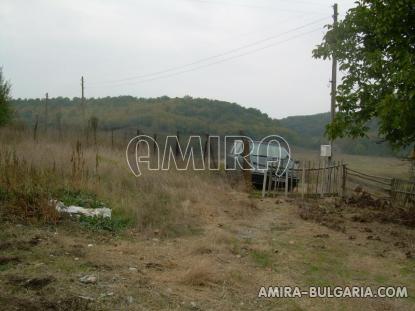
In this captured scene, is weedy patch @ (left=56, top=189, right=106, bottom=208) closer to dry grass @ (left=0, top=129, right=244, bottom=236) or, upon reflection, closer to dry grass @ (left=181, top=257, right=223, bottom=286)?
dry grass @ (left=0, top=129, right=244, bottom=236)

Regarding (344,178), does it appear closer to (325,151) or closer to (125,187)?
(325,151)

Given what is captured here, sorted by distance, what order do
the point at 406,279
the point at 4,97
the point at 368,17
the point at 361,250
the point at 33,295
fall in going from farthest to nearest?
the point at 4,97
the point at 368,17
the point at 361,250
the point at 406,279
the point at 33,295

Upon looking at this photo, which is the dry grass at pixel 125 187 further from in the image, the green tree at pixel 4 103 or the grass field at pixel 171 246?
the green tree at pixel 4 103

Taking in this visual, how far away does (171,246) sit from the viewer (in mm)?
6434

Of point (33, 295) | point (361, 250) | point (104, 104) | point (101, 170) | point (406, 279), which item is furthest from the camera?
point (104, 104)

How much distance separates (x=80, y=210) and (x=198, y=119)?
98.4 feet

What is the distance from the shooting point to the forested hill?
1276 inches

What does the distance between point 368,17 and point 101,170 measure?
6547 millimetres

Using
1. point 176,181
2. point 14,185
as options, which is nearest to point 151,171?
point 176,181

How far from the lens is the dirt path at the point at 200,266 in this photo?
13.9 feet

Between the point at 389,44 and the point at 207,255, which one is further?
the point at 389,44

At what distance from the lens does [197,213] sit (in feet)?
27.9

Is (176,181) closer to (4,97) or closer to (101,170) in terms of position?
(101,170)

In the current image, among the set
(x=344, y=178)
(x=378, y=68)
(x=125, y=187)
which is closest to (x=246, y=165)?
(x=344, y=178)
